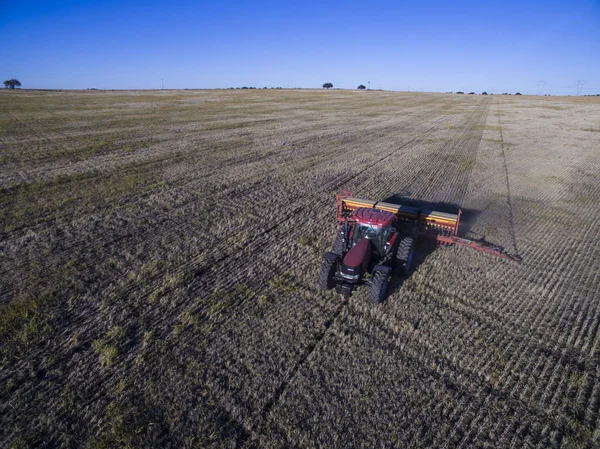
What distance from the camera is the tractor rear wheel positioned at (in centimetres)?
771

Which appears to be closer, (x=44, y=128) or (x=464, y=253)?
(x=464, y=253)

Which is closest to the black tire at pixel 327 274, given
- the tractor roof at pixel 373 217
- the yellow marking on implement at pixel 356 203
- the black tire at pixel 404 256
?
the tractor roof at pixel 373 217

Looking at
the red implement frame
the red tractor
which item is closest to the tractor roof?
the red tractor

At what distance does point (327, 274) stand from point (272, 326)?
1.72 metres

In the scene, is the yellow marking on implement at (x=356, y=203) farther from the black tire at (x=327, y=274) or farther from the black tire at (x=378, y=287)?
the black tire at (x=378, y=287)

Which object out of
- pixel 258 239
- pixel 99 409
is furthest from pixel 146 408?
pixel 258 239

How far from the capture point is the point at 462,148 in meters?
25.4

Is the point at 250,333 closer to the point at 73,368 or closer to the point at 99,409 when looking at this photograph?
the point at 99,409

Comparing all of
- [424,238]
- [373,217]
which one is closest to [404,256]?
[373,217]

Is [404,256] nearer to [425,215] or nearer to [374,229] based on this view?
[374,229]

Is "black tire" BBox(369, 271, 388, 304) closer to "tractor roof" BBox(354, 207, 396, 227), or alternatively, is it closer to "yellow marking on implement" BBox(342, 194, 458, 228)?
"tractor roof" BBox(354, 207, 396, 227)

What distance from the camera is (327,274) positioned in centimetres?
773

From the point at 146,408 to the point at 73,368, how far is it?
1.77m

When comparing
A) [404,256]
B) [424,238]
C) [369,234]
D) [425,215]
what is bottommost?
[424,238]
